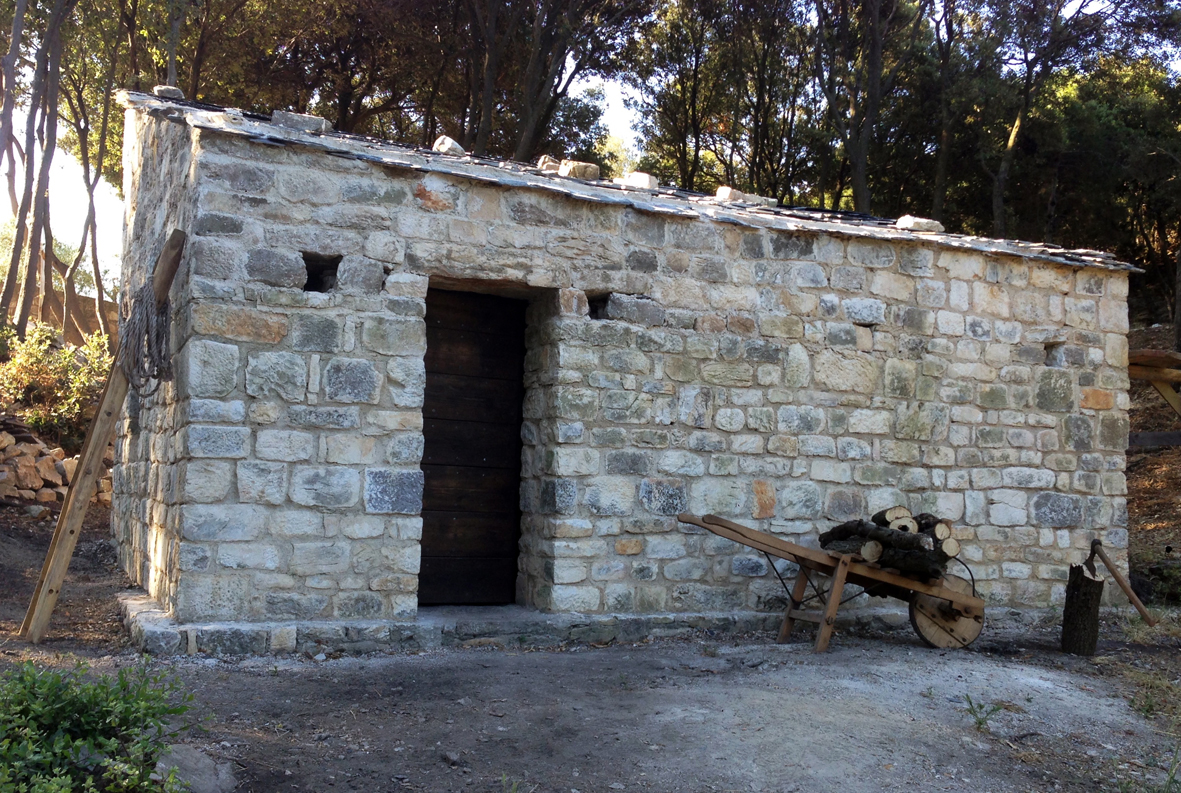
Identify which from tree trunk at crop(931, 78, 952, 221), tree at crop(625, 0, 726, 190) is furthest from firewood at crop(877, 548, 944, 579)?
tree at crop(625, 0, 726, 190)

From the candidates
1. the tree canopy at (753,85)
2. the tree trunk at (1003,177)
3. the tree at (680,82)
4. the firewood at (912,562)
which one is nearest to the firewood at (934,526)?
the firewood at (912,562)

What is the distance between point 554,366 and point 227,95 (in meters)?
11.5

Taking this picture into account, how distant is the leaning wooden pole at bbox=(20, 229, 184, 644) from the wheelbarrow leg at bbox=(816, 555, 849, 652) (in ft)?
13.8

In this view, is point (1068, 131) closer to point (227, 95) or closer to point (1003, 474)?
point (1003, 474)

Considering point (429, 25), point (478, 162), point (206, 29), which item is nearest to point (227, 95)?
point (206, 29)

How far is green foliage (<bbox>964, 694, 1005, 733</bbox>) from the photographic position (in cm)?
421

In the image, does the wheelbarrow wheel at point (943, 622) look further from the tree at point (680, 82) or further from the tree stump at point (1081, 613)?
the tree at point (680, 82)

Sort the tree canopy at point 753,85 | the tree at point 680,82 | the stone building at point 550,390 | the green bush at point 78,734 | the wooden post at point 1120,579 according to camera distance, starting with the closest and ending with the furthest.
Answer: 1. the green bush at point 78,734
2. the stone building at point 550,390
3. the wooden post at point 1120,579
4. the tree canopy at point 753,85
5. the tree at point 680,82

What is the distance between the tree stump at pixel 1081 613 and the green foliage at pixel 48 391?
32.8 feet

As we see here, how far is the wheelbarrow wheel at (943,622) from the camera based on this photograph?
19.0 ft

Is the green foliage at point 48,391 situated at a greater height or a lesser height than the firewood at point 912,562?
greater

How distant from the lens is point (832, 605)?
215 inches

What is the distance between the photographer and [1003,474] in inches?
270

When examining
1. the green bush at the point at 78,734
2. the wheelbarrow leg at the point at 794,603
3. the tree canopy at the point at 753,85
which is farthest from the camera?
the tree canopy at the point at 753,85
